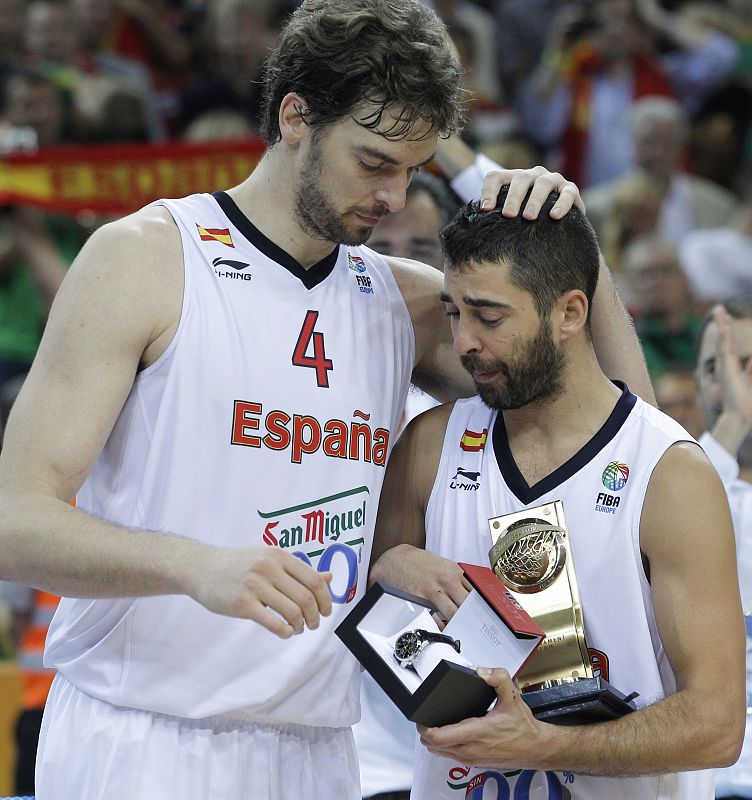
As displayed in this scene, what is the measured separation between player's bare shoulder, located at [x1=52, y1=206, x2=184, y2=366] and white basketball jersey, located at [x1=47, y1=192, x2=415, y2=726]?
0.04 m

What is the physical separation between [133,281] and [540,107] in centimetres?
700

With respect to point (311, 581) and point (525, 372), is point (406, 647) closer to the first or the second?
point (311, 581)

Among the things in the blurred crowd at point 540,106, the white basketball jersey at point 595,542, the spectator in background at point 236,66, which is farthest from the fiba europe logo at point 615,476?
the spectator in background at point 236,66

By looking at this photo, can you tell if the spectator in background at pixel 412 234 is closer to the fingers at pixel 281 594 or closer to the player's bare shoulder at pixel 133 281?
the player's bare shoulder at pixel 133 281

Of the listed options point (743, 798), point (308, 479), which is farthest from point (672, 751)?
point (743, 798)

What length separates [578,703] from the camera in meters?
2.81

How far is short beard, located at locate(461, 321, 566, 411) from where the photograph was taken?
10.3ft

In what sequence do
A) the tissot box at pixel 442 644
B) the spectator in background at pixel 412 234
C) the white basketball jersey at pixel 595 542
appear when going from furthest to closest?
the spectator in background at pixel 412 234
the white basketball jersey at pixel 595 542
the tissot box at pixel 442 644

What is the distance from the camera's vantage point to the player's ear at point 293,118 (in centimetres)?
313

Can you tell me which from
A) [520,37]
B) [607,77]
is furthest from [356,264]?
[520,37]

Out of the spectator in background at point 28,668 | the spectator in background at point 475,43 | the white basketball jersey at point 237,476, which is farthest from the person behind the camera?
the spectator in background at point 475,43

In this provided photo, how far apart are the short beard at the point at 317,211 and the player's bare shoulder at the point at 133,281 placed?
1.09 feet

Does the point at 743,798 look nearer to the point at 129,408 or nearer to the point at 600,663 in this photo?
the point at 600,663

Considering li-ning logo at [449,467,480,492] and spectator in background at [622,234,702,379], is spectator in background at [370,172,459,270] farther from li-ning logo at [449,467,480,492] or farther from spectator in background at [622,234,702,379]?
spectator in background at [622,234,702,379]
